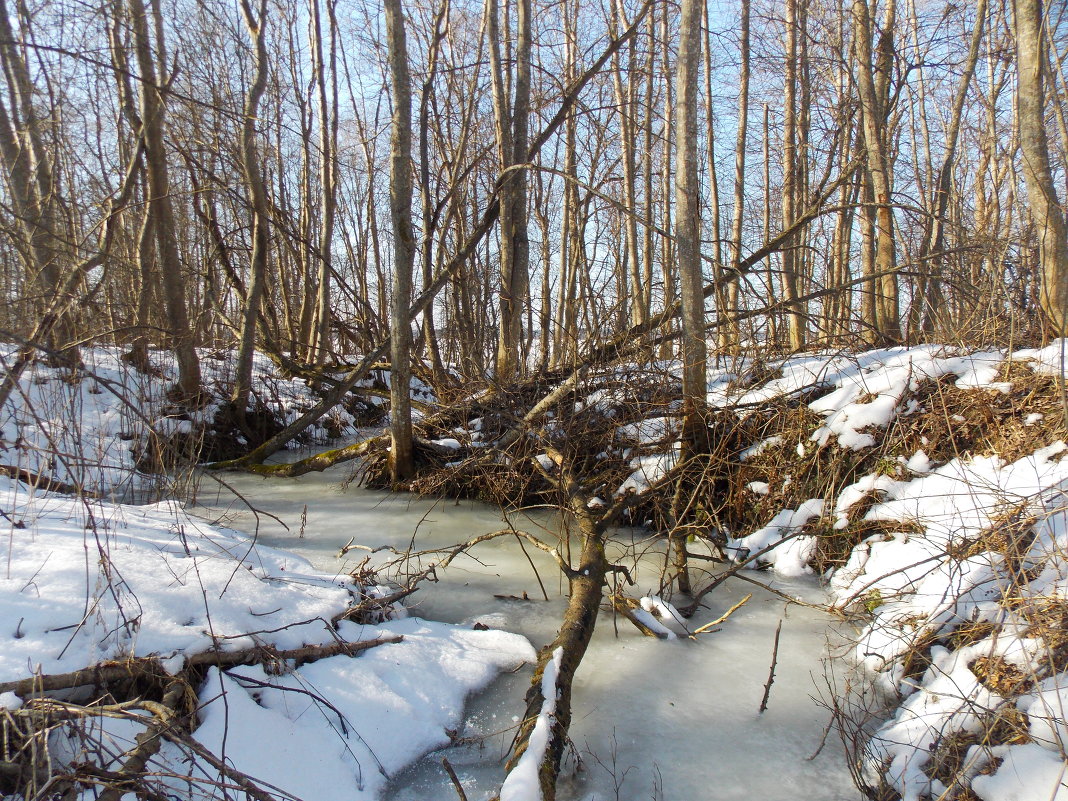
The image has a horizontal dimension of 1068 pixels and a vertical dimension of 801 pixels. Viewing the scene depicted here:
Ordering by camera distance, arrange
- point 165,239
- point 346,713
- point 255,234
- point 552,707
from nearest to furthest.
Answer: point 552,707 → point 346,713 → point 165,239 → point 255,234

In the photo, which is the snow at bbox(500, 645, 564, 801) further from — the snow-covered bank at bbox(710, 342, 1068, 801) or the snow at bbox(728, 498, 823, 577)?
the snow at bbox(728, 498, 823, 577)

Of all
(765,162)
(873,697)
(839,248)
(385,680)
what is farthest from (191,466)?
(765,162)

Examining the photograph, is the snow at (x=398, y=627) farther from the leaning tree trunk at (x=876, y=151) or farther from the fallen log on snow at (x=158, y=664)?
the leaning tree trunk at (x=876, y=151)

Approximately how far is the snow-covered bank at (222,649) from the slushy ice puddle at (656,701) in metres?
0.21

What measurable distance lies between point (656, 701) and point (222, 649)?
200 cm

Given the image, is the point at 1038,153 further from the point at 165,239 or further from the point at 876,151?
the point at 165,239

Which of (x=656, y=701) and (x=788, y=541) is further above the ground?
(x=788, y=541)

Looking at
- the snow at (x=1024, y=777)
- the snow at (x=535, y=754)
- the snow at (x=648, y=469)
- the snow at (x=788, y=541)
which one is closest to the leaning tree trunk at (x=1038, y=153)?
the snow at (x=788, y=541)

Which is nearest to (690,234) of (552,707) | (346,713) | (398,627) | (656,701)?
(656,701)

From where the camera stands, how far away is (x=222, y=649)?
2.60 meters

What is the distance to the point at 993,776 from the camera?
2.20 meters

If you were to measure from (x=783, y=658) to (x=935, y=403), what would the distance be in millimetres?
2308

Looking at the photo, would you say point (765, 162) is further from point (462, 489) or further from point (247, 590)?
point (247, 590)

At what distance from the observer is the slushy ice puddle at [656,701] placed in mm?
2568
